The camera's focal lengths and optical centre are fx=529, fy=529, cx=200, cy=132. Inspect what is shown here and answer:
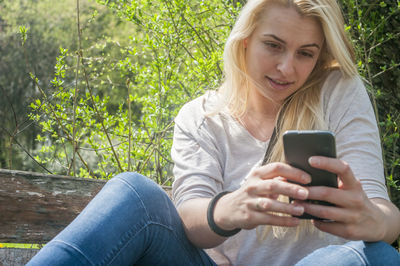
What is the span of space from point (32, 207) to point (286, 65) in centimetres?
129

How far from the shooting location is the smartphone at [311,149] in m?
1.46

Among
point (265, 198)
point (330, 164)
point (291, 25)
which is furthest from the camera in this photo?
point (291, 25)

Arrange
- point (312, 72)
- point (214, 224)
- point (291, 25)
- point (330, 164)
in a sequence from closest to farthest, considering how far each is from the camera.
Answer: point (330, 164)
point (214, 224)
point (291, 25)
point (312, 72)

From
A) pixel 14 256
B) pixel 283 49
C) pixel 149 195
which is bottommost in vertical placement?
pixel 14 256

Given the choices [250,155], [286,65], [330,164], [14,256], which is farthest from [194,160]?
[14,256]

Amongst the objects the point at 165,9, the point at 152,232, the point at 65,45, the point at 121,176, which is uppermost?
the point at 165,9

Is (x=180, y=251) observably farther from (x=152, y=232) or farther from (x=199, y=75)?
(x=199, y=75)

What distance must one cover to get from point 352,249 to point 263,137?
0.72 meters

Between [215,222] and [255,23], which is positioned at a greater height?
[255,23]

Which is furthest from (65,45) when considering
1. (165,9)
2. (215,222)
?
(215,222)

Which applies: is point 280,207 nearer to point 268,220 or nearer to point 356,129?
point 268,220

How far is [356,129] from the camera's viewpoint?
6.40 ft

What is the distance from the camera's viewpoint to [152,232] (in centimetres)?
184

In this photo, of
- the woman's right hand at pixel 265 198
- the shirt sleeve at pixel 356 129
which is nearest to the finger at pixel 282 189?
the woman's right hand at pixel 265 198
